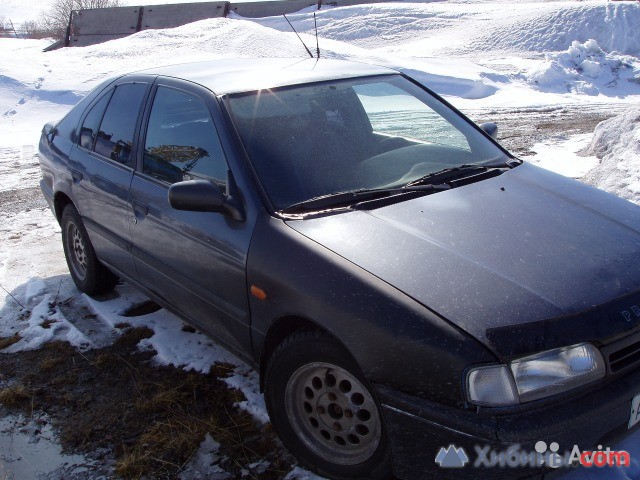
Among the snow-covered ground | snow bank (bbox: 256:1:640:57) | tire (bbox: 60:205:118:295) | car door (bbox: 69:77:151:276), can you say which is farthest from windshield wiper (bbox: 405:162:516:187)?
snow bank (bbox: 256:1:640:57)

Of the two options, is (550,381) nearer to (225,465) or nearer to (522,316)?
(522,316)

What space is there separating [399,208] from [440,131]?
1172 mm

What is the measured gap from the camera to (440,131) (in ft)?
12.1

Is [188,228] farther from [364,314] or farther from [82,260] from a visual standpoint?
[82,260]

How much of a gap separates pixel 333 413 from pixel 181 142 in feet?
5.46

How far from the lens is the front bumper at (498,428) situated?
6.38 feet

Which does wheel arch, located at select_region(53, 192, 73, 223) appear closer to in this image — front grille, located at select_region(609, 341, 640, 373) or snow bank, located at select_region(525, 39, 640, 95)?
front grille, located at select_region(609, 341, 640, 373)

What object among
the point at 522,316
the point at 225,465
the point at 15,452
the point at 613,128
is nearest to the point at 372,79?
the point at 522,316

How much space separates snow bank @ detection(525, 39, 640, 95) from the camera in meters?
16.8

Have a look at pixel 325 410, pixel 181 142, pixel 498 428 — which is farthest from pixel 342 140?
pixel 498 428

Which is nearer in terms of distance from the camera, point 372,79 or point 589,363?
point 589,363

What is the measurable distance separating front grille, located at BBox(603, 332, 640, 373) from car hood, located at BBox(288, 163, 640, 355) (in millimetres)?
50

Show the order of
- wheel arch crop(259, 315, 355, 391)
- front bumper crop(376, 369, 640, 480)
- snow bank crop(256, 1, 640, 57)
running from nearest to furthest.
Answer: front bumper crop(376, 369, 640, 480) < wheel arch crop(259, 315, 355, 391) < snow bank crop(256, 1, 640, 57)

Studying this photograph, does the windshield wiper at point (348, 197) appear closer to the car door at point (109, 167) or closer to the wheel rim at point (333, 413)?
the wheel rim at point (333, 413)
